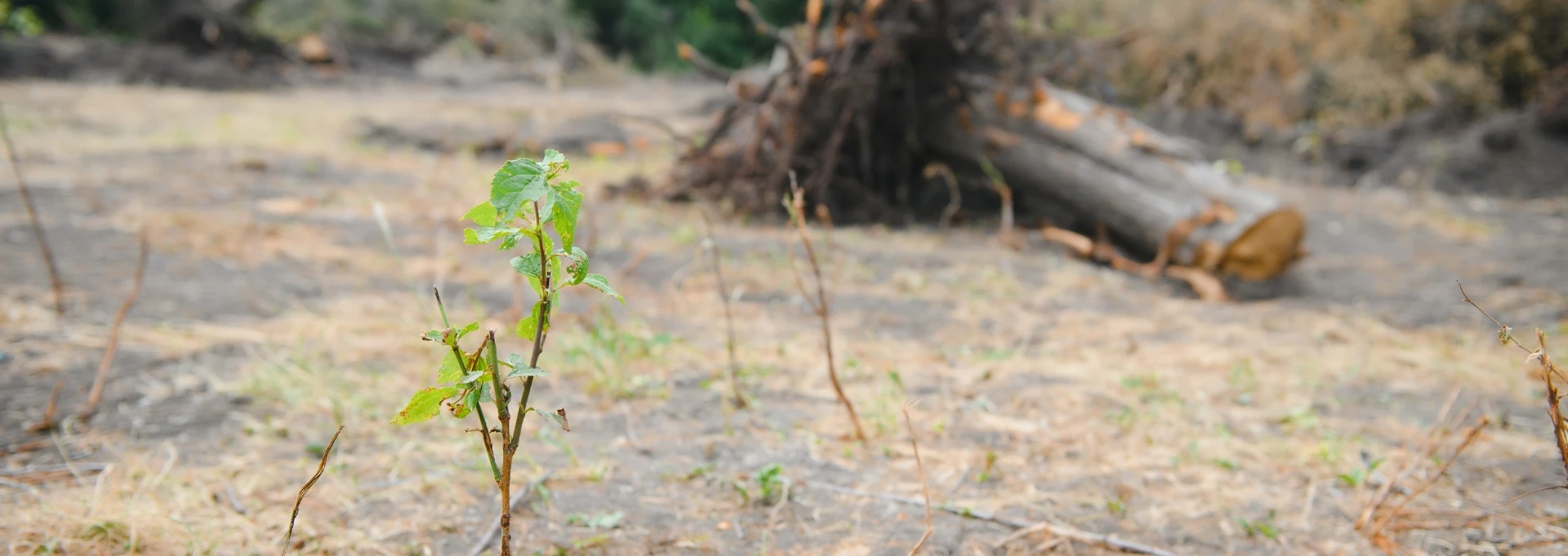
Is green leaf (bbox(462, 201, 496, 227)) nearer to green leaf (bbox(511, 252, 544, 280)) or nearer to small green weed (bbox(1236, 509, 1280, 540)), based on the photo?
green leaf (bbox(511, 252, 544, 280))

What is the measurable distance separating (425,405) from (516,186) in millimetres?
318

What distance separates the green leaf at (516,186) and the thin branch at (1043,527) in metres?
0.98

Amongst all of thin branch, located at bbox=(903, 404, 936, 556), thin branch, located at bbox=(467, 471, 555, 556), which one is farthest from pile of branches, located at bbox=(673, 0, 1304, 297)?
thin branch, located at bbox=(467, 471, 555, 556)

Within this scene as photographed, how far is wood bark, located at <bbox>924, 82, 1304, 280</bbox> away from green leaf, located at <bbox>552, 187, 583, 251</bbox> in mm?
3652

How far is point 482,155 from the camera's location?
662cm

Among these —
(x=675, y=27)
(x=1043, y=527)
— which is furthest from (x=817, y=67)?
(x=675, y=27)

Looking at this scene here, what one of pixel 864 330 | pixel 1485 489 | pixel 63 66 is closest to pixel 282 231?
pixel 864 330

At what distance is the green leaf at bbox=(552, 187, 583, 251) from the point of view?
1037 mm

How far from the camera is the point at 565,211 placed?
104 centimetres

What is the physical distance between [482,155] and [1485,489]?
6.29 meters

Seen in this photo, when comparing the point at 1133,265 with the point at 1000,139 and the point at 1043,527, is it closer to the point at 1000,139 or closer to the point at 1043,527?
the point at 1000,139

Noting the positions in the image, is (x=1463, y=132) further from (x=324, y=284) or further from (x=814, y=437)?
(x=324, y=284)

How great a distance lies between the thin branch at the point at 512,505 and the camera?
147 centimetres

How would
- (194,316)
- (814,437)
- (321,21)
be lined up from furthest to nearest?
(321,21) < (194,316) < (814,437)
